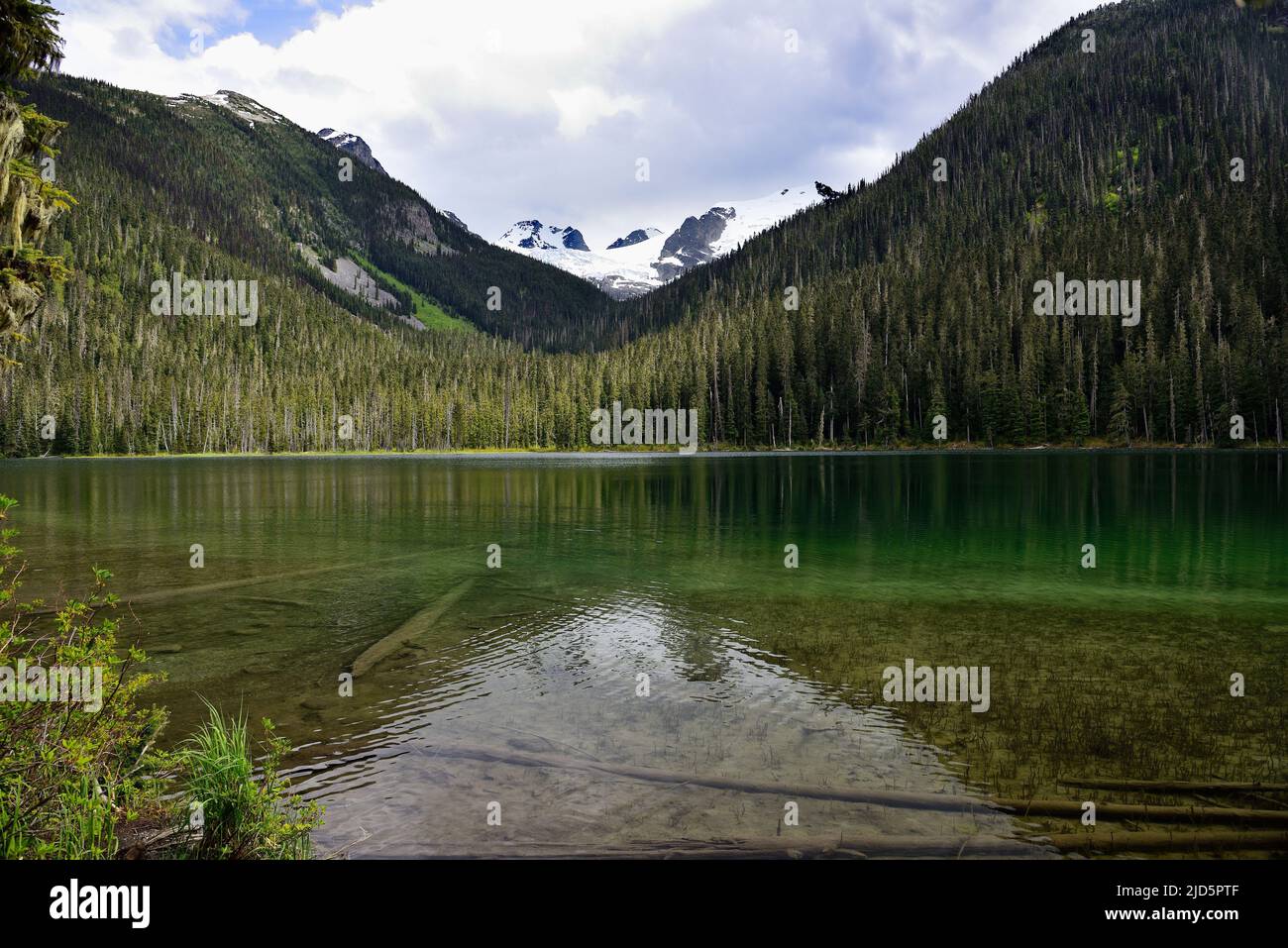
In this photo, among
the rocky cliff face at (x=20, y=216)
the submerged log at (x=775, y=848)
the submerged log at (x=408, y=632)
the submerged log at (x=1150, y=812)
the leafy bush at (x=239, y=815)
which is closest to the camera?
the leafy bush at (x=239, y=815)

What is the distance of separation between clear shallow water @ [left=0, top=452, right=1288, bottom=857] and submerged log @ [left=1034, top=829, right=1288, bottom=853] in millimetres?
594

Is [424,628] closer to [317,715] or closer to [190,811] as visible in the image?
[317,715]

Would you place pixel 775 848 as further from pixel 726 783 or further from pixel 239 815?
pixel 239 815

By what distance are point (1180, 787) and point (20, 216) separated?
25.8 m

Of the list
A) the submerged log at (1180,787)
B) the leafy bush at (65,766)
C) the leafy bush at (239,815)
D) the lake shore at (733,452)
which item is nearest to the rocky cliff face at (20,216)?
the leafy bush at (65,766)

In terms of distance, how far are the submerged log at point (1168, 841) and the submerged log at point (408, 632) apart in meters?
12.2

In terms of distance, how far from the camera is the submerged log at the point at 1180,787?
883cm

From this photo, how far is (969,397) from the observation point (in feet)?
438

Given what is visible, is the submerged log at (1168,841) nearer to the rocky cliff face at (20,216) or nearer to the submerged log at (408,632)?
the submerged log at (408,632)

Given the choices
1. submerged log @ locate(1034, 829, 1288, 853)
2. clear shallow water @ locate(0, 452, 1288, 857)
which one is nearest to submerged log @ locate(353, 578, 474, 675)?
clear shallow water @ locate(0, 452, 1288, 857)

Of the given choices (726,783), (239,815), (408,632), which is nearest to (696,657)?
(726,783)
